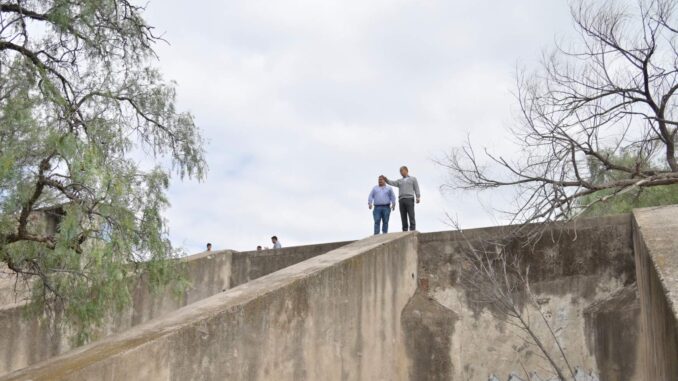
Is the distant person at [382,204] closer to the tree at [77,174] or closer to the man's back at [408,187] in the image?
the man's back at [408,187]

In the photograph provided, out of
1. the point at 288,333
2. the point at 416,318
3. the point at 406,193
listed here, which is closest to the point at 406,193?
the point at 406,193

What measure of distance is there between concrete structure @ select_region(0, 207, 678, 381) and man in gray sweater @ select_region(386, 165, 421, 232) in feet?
3.36

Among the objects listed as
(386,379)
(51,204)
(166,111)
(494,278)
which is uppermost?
(166,111)

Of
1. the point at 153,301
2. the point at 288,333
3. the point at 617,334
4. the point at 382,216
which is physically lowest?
the point at 617,334

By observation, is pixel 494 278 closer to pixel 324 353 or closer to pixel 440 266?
pixel 440 266

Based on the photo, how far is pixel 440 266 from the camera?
833 cm

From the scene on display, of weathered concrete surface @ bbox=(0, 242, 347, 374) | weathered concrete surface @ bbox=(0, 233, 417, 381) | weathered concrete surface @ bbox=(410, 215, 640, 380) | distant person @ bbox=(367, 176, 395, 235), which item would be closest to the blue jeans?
distant person @ bbox=(367, 176, 395, 235)

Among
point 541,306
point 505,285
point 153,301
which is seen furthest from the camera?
point 153,301

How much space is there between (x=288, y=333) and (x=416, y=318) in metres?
2.40

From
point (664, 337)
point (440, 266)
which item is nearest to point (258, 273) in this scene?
point (440, 266)

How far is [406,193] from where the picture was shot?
9.70 meters

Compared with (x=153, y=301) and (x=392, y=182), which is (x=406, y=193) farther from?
(x=153, y=301)

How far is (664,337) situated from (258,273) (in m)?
6.66

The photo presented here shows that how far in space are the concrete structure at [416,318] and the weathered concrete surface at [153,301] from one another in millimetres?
224
